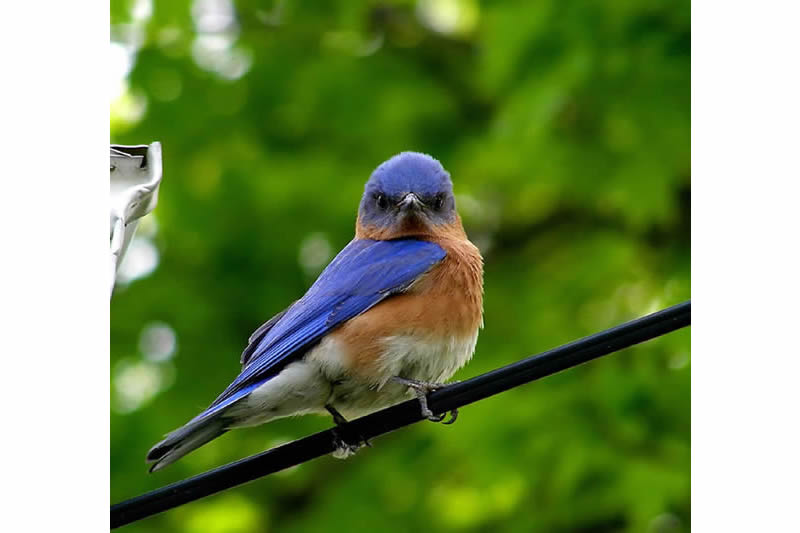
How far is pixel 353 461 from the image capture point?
508 centimetres

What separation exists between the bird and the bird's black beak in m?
0.12

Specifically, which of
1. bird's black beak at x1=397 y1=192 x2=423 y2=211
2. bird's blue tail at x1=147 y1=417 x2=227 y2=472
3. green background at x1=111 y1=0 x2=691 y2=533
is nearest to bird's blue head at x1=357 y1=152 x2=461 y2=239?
bird's black beak at x1=397 y1=192 x2=423 y2=211

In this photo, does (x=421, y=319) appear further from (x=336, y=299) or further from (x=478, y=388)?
(x=478, y=388)

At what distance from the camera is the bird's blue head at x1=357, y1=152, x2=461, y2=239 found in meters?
3.44

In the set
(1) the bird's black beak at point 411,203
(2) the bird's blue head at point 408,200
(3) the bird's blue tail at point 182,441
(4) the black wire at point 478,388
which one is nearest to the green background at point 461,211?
(2) the bird's blue head at point 408,200

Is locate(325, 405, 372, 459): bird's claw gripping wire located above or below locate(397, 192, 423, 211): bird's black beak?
below

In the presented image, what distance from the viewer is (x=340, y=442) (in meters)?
3.07

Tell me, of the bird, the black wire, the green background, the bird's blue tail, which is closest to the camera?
the black wire

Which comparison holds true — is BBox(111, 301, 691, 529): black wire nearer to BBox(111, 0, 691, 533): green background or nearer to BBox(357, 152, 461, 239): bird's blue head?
BBox(357, 152, 461, 239): bird's blue head

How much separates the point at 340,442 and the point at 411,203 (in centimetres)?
80

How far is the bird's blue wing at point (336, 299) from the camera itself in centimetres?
303
